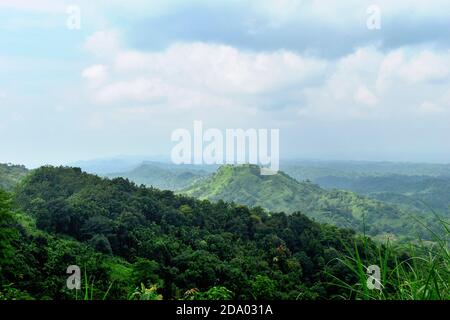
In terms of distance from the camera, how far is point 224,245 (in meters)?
41.0

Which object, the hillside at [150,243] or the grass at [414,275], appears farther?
the hillside at [150,243]

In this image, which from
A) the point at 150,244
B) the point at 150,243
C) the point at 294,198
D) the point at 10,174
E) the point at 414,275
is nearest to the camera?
the point at 414,275

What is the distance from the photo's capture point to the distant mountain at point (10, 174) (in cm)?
7019

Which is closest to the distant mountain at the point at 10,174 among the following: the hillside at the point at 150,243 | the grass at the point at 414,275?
the hillside at the point at 150,243

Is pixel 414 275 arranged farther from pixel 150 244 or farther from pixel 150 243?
pixel 150 243

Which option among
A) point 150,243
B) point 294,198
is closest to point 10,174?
point 150,243

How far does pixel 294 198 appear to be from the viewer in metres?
140

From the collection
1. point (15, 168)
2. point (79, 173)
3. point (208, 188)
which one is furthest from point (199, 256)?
point (208, 188)

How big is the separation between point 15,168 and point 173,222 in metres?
47.3

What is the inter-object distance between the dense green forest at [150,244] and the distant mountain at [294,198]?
65.8 meters

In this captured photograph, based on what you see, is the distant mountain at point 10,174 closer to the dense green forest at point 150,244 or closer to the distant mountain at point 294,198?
the dense green forest at point 150,244

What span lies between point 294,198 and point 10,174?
79.1m

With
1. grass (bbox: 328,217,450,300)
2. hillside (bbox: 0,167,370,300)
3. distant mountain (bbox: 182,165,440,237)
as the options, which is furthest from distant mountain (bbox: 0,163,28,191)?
grass (bbox: 328,217,450,300)

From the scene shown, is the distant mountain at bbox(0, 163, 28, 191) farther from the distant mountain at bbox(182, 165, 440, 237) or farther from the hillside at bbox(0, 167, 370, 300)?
the distant mountain at bbox(182, 165, 440, 237)
